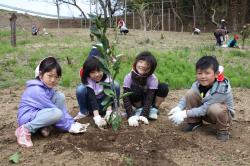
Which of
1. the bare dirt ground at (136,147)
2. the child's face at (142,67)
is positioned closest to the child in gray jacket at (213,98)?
the bare dirt ground at (136,147)

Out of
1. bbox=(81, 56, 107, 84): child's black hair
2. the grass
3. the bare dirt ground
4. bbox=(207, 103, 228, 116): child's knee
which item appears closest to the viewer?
the bare dirt ground

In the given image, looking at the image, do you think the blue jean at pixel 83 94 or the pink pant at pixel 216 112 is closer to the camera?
the pink pant at pixel 216 112

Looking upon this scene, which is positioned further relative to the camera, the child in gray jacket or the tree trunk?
the tree trunk

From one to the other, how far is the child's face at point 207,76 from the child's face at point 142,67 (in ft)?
1.93

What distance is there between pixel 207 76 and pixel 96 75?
1.09m

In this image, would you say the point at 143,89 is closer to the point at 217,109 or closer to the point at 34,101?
the point at 217,109

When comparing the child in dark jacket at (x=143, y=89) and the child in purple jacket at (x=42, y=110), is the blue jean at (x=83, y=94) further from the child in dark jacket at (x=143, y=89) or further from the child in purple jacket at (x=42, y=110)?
the child in purple jacket at (x=42, y=110)

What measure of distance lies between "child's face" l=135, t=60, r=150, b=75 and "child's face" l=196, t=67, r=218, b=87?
0.59 m

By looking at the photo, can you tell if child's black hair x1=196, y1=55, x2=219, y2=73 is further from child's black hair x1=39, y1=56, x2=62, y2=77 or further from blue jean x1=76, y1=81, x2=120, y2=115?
child's black hair x1=39, y1=56, x2=62, y2=77

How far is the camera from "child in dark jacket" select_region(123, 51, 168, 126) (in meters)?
4.00

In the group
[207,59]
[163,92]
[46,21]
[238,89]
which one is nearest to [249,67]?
[238,89]

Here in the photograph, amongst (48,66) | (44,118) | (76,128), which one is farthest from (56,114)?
(48,66)

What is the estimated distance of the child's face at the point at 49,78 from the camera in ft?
11.7

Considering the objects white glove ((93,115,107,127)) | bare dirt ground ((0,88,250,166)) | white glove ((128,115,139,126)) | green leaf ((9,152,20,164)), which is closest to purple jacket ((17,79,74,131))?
bare dirt ground ((0,88,250,166))
